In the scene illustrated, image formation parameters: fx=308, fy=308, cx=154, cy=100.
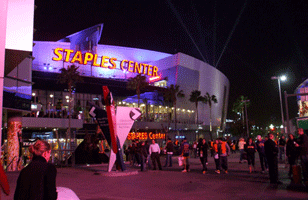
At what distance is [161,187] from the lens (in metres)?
10.4

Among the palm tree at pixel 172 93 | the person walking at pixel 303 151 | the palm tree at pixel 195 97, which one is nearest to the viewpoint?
the person walking at pixel 303 151

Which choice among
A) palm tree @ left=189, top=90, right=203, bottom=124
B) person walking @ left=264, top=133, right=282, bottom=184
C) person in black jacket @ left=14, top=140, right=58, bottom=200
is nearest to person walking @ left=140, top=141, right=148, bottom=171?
person walking @ left=264, top=133, right=282, bottom=184

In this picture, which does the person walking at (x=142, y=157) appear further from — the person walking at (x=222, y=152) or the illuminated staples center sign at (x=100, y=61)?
the illuminated staples center sign at (x=100, y=61)

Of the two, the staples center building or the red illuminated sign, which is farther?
the red illuminated sign

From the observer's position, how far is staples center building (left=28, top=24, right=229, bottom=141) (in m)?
49.6

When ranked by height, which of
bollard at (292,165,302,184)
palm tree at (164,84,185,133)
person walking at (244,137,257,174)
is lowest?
bollard at (292,165,302,184)

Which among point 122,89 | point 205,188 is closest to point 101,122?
point 205,188

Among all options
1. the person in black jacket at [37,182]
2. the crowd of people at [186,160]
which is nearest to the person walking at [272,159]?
the crowd of people at [186,160]

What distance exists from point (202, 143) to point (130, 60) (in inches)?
1973

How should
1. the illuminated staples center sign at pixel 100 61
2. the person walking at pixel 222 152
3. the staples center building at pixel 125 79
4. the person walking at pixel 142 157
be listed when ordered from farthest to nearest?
1. the illuminated staples center sign at pixel 100 61
2. the staples center building at pixel 125 79
3. the person walking at pixel 142 157
4. the person walking at pixel 222 152

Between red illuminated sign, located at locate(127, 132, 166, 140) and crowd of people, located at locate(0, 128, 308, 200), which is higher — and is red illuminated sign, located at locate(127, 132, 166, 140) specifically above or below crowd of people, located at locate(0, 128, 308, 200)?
above

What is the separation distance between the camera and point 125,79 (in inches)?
2203

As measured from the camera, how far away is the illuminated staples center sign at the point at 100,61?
51.8 metres

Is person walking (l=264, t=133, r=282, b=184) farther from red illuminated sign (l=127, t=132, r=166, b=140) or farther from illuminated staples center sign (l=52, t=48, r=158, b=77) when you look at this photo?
illuminated staples center sign (l=52, t=48, r=158, b=77)
